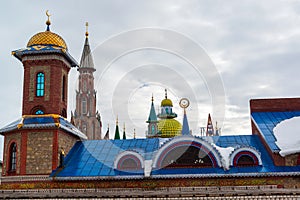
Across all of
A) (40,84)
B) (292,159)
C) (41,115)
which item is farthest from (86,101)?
(292,159)

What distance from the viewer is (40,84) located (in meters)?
24.4

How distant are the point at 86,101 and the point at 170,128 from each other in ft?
130

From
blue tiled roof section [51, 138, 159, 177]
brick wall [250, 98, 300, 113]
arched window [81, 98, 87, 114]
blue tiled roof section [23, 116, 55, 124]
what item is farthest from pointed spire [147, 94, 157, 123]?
blue tiled roof section [23, 116, 55, 124]

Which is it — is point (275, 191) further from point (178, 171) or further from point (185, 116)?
point (185, 116)

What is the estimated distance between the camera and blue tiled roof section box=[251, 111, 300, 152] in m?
22.1

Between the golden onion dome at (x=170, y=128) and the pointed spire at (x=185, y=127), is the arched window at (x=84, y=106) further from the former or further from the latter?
the pointed spire at (x=185, y=127)

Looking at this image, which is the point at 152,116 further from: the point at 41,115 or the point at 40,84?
the point at 41,115

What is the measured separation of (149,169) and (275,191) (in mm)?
8243

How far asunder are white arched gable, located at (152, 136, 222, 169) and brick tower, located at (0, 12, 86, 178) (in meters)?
6.22

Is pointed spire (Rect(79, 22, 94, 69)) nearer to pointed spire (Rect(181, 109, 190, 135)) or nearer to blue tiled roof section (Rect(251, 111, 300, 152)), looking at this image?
pointed spire (Rect(181, 109, 190, 135))

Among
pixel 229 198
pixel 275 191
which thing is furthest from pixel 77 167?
pixel 275 191

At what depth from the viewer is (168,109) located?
45.9m

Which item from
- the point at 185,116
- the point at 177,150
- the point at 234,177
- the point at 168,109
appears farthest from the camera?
A: the point at 168,109

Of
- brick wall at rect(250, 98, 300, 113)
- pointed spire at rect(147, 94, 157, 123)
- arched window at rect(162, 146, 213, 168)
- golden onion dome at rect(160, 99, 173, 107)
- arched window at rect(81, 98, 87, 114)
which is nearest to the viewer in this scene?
arched window at rect(162, 146, 213, 168)
